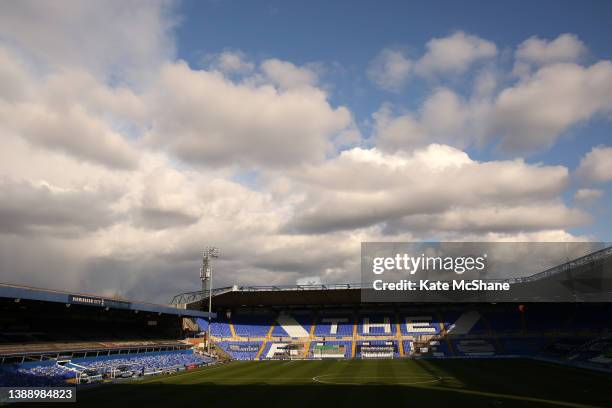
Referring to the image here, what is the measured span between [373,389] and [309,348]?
164 ft

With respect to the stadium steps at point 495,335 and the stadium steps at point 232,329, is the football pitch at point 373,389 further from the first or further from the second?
the stadium steps at point 232,329

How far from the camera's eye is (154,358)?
6794 centimetres

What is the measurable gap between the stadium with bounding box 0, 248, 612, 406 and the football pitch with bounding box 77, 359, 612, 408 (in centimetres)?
17

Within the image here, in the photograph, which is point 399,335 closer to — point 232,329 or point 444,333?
point 444,333

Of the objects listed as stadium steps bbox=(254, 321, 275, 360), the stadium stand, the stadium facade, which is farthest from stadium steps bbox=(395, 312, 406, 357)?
the stadium stand

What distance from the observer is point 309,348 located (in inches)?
3531

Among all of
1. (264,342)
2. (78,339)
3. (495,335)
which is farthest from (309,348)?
(78,339)

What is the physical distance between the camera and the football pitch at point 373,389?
3494 centimetres

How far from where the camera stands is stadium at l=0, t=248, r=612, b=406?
133 ft

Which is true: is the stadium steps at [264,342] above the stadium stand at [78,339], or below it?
below

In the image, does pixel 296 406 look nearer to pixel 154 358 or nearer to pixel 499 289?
pixel 154 358

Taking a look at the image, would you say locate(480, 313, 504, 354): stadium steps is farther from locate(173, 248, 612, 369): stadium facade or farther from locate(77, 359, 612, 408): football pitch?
locate(77, 359, 612, 408): football pitch

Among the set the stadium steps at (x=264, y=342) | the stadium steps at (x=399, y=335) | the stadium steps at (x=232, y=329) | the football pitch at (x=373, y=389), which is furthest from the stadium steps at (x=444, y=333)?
the stadium steps at (x=232, y=329)

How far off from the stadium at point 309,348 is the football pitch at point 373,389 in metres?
0.17
